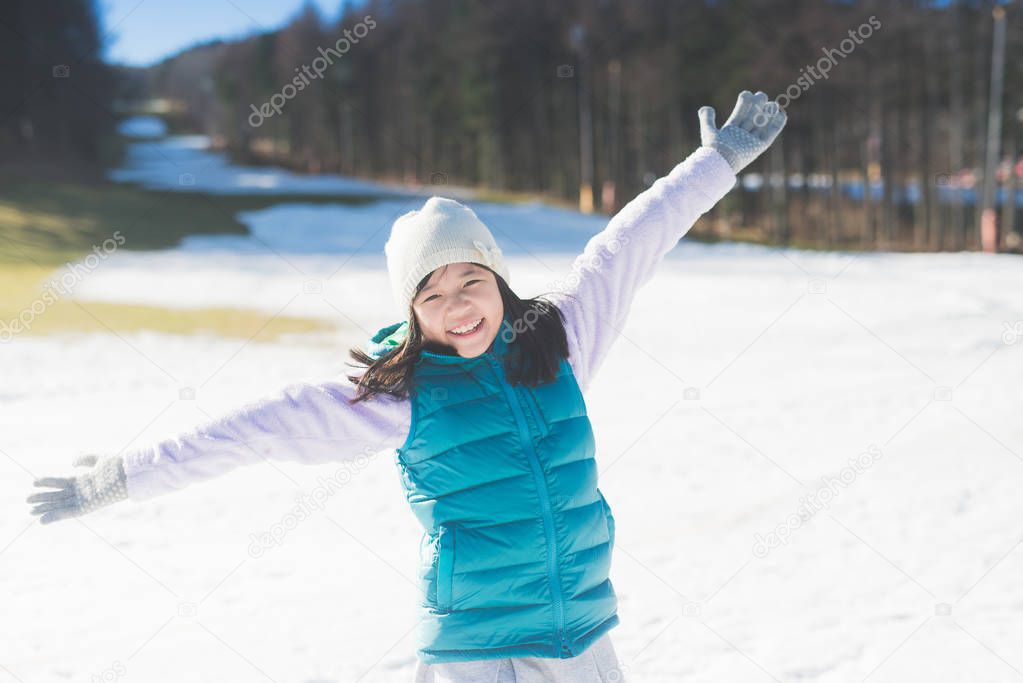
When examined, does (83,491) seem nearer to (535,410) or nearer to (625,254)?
(535,410)

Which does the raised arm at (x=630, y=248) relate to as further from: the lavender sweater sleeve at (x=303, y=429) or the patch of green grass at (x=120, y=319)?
the patch of green grass at (x=120, y=319)

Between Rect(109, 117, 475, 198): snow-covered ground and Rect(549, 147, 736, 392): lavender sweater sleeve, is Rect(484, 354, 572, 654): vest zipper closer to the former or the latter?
Rect(549, 147, 736, 392): lavender sweater sleeve

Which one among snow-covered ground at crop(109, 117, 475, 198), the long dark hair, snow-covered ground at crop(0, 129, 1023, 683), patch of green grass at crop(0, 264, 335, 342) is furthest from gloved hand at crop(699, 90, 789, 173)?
snow-covered ground at crop(109, 117, 475, 198)

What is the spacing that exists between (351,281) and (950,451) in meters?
9.63

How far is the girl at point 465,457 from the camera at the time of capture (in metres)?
1.74

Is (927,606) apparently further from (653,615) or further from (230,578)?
(230,578)

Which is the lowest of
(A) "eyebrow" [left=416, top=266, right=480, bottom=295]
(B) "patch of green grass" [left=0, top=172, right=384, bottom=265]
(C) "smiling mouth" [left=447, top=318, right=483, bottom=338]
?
(B) "patch of green grass" [left=0, top=172, right=384, bottom=265]

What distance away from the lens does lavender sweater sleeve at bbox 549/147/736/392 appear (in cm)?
209

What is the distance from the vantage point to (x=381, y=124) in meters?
45.4

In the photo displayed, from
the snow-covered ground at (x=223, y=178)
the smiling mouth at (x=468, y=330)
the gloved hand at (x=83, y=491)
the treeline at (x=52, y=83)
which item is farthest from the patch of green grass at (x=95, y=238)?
the smiling mouth at (x=468, y=330)

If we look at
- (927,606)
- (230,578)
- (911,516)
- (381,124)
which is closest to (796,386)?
(911,516)

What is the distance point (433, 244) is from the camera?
180 centimetres

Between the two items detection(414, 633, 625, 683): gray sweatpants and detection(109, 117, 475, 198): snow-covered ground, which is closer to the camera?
detection(414, 633, 625, 683): gray sweatpants

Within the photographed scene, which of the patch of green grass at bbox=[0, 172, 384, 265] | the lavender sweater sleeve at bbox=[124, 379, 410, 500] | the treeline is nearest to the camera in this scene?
the lavender sweater sleeve at bbox=[124, 379, 410, 500]
